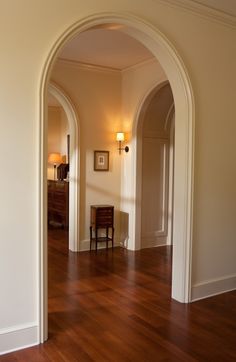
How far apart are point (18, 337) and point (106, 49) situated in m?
3.80

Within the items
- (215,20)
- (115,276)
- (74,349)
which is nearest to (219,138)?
(215,20)

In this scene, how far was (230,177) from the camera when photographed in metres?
3.83

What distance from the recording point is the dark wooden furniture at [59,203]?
742 centimetres

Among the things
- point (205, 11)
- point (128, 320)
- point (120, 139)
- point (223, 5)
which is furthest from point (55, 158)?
point (128, 320)

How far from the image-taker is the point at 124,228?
5938mm

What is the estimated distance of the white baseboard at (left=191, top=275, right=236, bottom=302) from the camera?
3.58 metres

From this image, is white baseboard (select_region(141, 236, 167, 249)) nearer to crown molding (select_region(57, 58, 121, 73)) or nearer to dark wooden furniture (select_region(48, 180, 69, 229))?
dark wooden furniture (select_region(48, 180, 69, 229))

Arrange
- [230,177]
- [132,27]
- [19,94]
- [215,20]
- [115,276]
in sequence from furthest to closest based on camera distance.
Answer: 1. [115,276]
2. [230,177]
3. [215,20]
4. [132,27]
5. [19,94]

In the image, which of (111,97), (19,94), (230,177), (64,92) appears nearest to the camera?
(19,94)

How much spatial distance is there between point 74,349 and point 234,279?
2.12m

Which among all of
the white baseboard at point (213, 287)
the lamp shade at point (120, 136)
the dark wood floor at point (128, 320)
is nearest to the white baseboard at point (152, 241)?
the dark wood floor at point (128, 320)

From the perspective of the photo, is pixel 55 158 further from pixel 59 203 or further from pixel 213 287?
pixel 213 287

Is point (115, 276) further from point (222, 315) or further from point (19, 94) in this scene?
point (19, 94)

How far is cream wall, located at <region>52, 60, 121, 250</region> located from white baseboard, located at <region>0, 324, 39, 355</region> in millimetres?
2925
